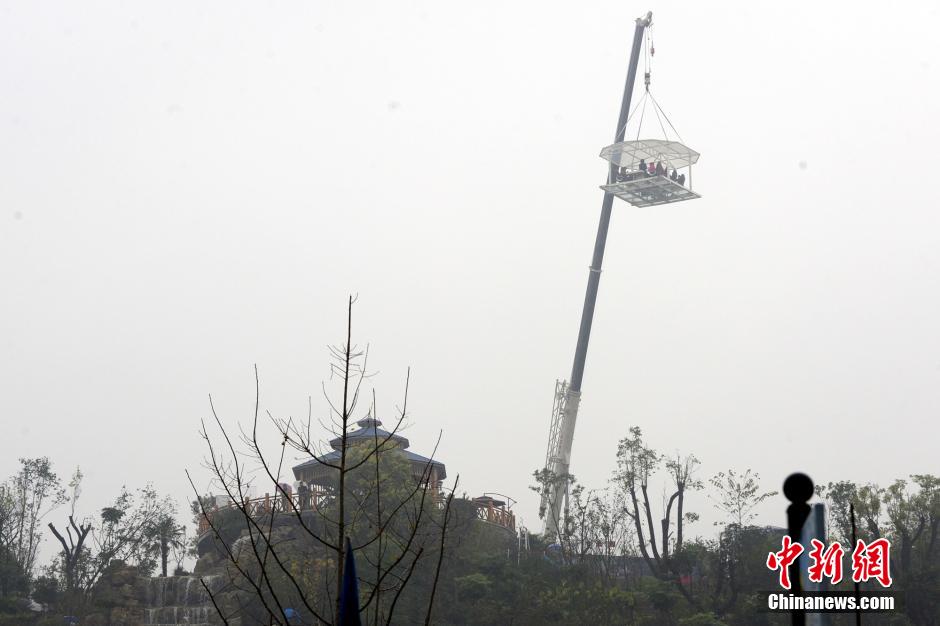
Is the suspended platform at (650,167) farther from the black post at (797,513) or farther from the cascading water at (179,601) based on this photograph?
the black post at (797,513)

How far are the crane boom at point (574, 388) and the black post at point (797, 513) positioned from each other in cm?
3342

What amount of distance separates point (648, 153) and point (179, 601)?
21583 mm

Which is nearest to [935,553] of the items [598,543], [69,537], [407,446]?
[598,543]

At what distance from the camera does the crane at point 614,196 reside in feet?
104

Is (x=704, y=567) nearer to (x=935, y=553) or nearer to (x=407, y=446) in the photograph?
(x=935, y=553)

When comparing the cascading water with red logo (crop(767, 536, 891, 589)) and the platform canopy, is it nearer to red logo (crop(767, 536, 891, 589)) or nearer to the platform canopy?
the platform canopy

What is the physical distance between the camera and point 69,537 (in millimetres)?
38688

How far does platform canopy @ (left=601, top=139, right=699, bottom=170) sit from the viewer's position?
31.4 metres

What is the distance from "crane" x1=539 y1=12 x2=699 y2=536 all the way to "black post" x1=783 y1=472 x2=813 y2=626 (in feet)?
94.3

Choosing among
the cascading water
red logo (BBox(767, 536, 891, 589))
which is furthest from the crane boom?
red logo (BBox(767, 536, 891, 589))

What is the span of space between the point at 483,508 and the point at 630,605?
9.71 metres

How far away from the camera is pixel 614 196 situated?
38219mm

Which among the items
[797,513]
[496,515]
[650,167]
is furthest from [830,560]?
[496,515]

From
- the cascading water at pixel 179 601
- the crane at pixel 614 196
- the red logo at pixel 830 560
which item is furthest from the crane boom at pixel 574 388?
the red logo at pixel 830 560
